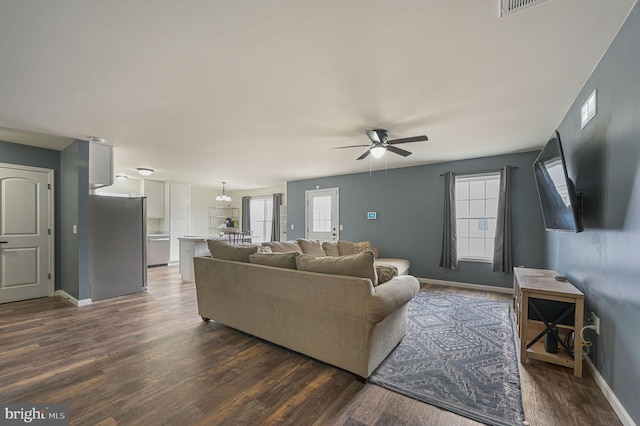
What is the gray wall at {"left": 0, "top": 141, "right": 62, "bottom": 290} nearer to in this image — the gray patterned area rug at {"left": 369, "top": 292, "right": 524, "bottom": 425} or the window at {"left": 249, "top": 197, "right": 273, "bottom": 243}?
the window at {"left": 249, "top": 197, "right": 273, "bottom": 243}

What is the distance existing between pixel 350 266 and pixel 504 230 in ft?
12.7

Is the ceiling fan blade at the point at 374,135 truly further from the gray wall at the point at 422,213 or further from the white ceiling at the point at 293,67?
the gray wall at the point at 422,213

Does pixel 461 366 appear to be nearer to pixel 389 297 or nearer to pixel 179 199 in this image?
pixel 389 297

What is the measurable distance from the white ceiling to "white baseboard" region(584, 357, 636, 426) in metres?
2.38

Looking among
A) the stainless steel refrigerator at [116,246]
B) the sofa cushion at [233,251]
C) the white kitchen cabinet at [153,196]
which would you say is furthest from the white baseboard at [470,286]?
the white kitchen cabinet at [153,196]

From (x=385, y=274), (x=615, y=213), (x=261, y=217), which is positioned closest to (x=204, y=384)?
(x=385, y=274)

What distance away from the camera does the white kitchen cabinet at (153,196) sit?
7.58m

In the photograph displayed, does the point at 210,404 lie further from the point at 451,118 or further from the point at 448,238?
the point at 448,238

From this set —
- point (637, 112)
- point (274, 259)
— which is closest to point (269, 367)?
point (274, 259)

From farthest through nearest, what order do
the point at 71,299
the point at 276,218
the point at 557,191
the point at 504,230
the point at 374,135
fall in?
the point at 276,218 → the point at 504,230 → the point at 71,299 → the point at 374,135 → the point at 557,191

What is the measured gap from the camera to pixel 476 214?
533 cm

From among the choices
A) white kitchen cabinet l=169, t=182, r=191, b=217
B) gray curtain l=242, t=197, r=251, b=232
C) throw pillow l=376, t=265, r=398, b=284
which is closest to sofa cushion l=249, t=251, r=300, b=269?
throw pillow l=376, t=265, r=398, b=284

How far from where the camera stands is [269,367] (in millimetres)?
2393

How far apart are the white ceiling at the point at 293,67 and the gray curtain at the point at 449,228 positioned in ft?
4.73
